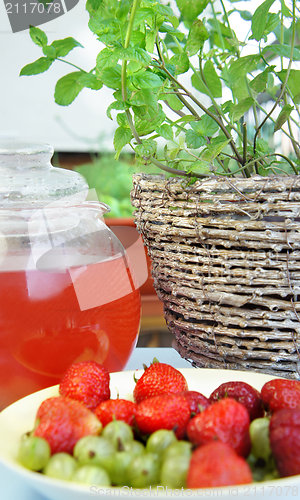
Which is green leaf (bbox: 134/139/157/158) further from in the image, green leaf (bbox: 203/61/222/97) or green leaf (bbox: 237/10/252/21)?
green leaf (bbox: 237/10/252/21)

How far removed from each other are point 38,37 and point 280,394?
1.39 ft

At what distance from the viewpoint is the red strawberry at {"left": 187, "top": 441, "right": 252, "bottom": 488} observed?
0.28 metres

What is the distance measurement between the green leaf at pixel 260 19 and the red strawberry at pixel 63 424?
37 centimetres

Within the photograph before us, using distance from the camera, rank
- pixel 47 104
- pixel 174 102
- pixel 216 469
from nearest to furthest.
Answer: pixel 216 469 < pixel 174 102 < pixel 47 104

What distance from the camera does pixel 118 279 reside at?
545mm

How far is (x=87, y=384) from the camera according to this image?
42cm

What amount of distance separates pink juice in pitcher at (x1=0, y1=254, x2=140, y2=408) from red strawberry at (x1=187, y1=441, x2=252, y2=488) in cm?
23

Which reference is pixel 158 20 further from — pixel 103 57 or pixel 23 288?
pixel 23 288

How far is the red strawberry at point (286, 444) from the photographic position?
1.01ft

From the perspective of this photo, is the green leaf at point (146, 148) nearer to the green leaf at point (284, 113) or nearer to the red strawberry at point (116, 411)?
the green leaf at point (284, 113)

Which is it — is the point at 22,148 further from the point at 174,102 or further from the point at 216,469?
the point at 216,469

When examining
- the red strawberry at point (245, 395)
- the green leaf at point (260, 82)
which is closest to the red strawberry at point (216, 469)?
the red strawberry at point (245, 395)

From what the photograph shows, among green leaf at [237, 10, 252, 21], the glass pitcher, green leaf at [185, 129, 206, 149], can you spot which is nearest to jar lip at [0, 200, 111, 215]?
the glass pitcher

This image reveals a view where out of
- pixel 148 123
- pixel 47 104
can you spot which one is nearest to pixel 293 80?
pixel 148 123
